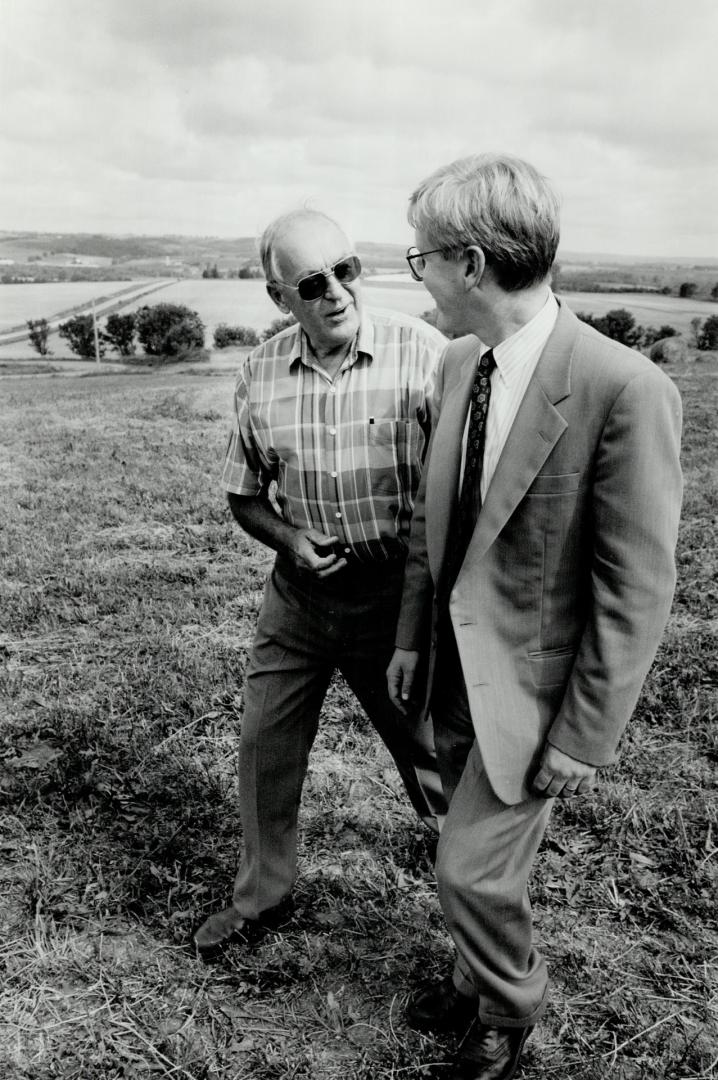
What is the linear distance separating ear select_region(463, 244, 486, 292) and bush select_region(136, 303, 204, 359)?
12554 mm

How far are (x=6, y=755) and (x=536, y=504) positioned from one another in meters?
2.85

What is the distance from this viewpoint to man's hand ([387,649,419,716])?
2.26 metres

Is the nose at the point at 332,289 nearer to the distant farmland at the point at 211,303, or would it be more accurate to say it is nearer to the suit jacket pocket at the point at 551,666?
the suit jacket pocket at the point at 551,666

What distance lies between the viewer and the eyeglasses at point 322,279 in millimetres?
2223

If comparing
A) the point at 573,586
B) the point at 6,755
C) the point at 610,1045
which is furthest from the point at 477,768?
the point at 6,755

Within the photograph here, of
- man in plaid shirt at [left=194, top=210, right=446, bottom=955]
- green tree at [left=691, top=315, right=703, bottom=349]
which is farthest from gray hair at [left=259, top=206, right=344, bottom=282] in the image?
green tree at [left=691, top=315, right=703, bottom=349]

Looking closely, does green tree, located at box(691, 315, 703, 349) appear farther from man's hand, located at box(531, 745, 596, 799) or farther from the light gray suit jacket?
man's hand, located at box(531, 745, 596, 799)

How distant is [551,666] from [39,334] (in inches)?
459

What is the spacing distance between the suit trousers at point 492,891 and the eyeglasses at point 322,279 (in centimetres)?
127

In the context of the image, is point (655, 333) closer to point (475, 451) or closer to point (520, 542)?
point (475, 451)

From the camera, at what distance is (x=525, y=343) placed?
1808 millimetres

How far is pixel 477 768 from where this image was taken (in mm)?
1949

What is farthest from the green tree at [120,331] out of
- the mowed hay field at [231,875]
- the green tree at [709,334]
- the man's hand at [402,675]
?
the man's hand at [402,675]

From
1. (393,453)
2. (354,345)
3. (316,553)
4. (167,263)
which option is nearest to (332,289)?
(354,345)
